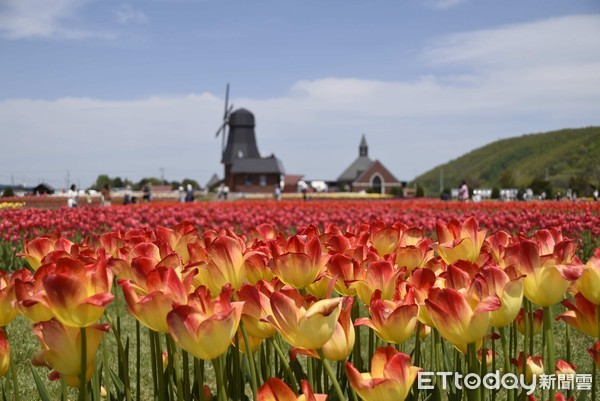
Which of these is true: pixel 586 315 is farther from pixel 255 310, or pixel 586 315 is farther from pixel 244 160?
pixel 244 160

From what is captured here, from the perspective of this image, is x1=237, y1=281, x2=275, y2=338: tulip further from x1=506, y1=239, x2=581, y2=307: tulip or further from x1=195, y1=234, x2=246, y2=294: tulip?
x1=506, y1=239, x2=581, y2=307: tulip

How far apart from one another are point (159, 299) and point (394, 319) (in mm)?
673

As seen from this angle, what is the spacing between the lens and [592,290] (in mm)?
2244

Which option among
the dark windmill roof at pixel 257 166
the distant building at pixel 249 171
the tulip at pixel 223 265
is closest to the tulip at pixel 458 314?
the tulip at pixel 223 265

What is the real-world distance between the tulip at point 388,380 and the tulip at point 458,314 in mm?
156

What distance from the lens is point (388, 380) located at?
1.86 meters

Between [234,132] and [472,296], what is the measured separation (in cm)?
8565

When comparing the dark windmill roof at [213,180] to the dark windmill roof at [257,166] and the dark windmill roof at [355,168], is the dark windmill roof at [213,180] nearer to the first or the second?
the dark windmill roof at [355,168]

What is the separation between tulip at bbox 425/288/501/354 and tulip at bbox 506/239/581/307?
38cm

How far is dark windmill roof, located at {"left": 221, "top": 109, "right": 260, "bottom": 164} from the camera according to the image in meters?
84.9

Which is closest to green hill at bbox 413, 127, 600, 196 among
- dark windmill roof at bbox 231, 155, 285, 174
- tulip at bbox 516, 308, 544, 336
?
dark windmill roof at bbox 231, 155, 285, 174

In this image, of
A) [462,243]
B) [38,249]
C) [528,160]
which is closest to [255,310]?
[462,243]

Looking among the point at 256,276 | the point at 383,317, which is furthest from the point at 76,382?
the point at 383,317

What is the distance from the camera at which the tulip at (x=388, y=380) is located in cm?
186
